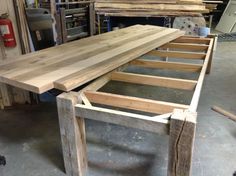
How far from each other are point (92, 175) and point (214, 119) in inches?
57.0

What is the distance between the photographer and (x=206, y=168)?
1.83 meters

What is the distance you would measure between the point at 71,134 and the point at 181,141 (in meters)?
0.70

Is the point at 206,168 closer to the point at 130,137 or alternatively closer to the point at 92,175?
the point at 130,137

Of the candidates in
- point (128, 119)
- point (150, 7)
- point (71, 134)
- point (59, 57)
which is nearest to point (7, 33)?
point (59, 57)

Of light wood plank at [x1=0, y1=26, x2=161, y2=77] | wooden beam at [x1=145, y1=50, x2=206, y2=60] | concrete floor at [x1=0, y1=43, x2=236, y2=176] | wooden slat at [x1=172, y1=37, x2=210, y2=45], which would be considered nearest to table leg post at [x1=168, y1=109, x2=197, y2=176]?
concrete floor at [x1=0, y1=43, x2=236, y2=176]

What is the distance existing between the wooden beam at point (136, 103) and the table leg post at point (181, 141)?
0.10 m

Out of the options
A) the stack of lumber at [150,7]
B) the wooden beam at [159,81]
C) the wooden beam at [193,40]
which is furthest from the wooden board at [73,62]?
the stack of lumber at [150,7]

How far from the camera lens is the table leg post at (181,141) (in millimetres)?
1216

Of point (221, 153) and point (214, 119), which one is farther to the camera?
point (214, 119)

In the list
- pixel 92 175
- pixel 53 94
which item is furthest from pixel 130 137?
pixel 53 94

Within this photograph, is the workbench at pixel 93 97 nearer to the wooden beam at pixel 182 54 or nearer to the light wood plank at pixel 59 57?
the light wood plank at pixel 59 57

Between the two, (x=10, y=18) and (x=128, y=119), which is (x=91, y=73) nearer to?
(x=128, y=119)

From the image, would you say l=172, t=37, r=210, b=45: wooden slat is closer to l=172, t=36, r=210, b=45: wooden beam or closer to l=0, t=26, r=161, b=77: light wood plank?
l=172, t=36, r=210, b=45: wooden beam

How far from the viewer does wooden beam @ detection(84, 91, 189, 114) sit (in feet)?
4.66
